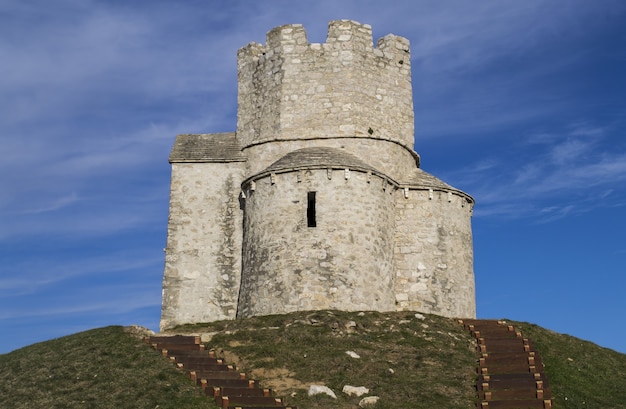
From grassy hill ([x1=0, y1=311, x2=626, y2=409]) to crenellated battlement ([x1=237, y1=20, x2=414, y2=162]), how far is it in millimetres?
9512

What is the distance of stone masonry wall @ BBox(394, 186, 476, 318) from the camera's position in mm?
35062

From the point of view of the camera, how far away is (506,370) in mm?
26281

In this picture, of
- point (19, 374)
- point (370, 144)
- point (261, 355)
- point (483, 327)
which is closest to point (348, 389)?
point (261, 355)

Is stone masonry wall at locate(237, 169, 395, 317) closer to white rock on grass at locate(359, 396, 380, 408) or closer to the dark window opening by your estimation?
the dark window opening

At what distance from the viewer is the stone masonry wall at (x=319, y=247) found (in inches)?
1260

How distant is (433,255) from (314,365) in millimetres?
11403

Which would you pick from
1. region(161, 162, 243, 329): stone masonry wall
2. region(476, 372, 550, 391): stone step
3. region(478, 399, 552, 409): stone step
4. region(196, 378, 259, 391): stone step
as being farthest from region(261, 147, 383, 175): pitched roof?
region(478, 399, 552, 409): stone step

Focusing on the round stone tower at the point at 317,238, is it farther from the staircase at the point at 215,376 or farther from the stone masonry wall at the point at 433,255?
the staircase at the point at 215,376

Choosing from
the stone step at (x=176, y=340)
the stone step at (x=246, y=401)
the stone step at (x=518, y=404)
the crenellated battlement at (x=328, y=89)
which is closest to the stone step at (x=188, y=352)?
the stone step at (x=176, y=340)

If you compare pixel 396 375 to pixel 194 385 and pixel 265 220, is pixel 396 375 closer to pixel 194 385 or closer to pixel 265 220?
pixel 194 385

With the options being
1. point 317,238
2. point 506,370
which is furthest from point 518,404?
point 317,238

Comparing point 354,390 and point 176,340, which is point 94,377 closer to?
point 176,340

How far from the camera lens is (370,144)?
3675 cm

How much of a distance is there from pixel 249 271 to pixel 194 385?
33.4 feet
